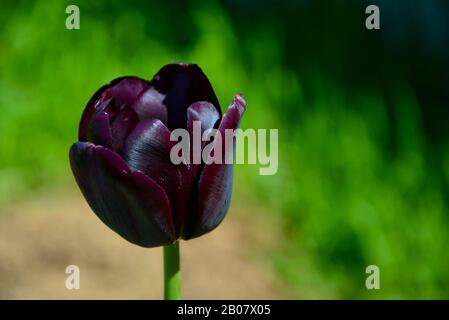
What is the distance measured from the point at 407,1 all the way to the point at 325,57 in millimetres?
208

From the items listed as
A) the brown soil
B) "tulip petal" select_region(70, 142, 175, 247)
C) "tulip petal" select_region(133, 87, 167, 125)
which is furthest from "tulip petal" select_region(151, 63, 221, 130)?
the brown soil

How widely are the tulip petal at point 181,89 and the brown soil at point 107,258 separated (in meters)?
0.87

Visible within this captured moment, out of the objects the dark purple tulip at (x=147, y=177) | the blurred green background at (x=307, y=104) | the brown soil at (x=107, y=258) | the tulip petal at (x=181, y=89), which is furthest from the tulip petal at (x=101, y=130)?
the blurred green background at (x=307, y=104)

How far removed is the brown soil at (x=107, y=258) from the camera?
1.79 metres

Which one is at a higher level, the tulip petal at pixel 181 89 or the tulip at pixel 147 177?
the tulip petal at pixel 181 89

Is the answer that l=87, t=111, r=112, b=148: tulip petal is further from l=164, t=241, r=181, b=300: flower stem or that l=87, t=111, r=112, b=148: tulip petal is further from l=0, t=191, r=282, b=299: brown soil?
l=0, t=191, r=282, b=299: brown soil

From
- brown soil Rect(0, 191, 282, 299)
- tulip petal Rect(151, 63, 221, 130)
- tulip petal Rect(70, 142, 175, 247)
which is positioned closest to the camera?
tulip petal Rect(70, 142, 175, 247)

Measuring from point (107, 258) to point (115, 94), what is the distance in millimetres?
996

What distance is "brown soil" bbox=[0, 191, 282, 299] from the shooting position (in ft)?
5.86

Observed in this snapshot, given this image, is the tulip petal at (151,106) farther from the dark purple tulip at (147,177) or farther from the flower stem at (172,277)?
the flower stem at (172,277)

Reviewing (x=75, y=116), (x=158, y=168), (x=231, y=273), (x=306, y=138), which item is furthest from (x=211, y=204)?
(x=75, y=116)

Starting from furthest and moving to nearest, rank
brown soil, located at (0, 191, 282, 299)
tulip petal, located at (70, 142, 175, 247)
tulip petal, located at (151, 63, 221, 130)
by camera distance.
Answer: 1. brown soil, located at (0, 191, 282, 299)
2. tulip petal, located at (151, 63, 221, 130)
3. tulip petal, located at (70, 142, 175, 247)

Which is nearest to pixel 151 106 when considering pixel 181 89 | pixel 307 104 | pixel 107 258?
pixel 181 89

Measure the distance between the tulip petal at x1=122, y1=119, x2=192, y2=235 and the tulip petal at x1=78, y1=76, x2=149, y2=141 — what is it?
0.06 meters
